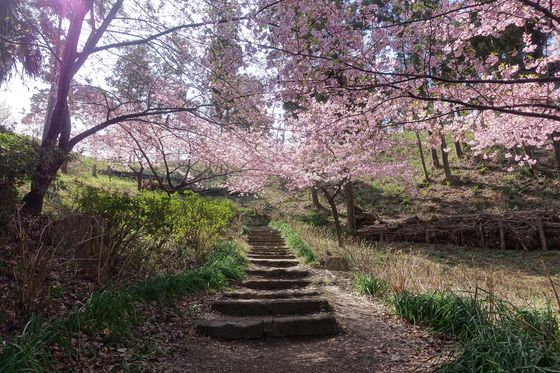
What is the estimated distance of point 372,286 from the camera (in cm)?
641

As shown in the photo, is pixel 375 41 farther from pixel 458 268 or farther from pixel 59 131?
pixel 458 268

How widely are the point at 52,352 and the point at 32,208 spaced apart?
15.5 feet

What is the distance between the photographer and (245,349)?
4.43m

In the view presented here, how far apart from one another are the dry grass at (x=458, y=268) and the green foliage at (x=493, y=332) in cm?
30

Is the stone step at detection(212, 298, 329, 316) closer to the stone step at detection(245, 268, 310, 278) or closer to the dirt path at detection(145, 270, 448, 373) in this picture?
the dirt path at detection(145, 270, 448, 373)

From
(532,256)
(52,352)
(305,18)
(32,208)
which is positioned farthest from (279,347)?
(532,256)

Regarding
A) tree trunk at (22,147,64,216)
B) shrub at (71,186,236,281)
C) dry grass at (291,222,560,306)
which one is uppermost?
tree trunk at (22,147,64,216)

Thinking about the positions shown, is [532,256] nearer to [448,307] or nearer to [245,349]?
[448,307]

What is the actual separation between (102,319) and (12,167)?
294 cm

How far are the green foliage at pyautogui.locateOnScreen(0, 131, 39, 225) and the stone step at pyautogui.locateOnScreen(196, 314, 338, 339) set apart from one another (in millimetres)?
3103

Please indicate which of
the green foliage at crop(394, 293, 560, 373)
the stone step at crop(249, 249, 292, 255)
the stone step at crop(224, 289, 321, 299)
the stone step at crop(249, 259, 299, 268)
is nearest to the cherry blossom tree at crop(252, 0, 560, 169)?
the green foliage at crop(394, 293, 560, 373)

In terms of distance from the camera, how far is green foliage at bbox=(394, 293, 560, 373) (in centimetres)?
278

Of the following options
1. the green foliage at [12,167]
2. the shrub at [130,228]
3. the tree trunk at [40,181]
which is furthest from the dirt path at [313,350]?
the tree trunk at [40,181]

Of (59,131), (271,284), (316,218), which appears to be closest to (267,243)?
(271,284)
